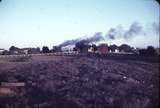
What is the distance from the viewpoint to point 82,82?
3.66 m

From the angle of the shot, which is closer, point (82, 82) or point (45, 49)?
point (82, 82)

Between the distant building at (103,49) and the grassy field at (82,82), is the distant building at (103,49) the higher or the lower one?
the higher one

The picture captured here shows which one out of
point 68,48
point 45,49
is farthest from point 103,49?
point 45,49

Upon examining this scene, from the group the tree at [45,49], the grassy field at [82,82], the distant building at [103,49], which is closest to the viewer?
the grassy field at [82,82]

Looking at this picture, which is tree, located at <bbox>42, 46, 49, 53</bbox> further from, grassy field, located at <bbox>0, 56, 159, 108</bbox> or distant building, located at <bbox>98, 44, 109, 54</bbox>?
distant building, located at <bbox>98, 44, 109, 54</bbox>

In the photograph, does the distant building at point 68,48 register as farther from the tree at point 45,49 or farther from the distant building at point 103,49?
the distant building at point 103,49

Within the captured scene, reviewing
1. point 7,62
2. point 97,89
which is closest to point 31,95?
point 7,62

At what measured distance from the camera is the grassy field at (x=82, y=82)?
138 inches

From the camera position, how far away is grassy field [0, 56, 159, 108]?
350 centimetres

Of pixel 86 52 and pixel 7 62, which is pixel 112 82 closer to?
pixel 86 52

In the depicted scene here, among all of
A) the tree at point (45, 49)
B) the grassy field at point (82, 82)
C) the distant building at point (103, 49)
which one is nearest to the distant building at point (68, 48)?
the grassy field at point (82, 82)

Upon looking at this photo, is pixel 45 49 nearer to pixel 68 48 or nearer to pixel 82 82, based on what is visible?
pixel 68 48

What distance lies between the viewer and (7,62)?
4.05m

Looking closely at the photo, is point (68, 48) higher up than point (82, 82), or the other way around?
point (68, 48)
